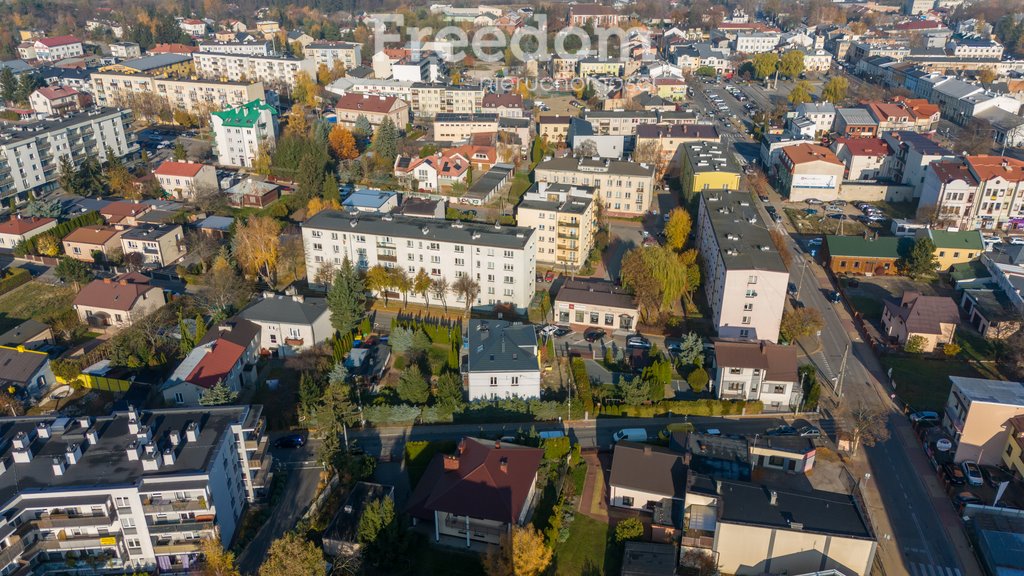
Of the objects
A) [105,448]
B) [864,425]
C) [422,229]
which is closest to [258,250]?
[422,229]

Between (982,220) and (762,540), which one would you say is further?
(982,220)

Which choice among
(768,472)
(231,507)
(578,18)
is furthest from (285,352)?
(578,18)

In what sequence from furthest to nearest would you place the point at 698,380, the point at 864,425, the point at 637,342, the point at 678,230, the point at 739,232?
the point at 678,230 → the point at 739,232 → the point at 637,342 → the point at 698,380 → the point at 864,425

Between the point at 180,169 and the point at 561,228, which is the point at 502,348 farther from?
the point at 180,169

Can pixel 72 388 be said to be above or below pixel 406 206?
below

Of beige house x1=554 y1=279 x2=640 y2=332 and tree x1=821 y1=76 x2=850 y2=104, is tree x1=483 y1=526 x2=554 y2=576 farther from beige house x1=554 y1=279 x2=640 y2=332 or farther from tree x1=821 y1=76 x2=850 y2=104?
tree x1=821 y1=76 x2=850 y2=104

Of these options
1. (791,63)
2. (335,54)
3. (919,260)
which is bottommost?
(919,260)

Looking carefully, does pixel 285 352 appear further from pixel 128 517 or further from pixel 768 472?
pixel 768 472
